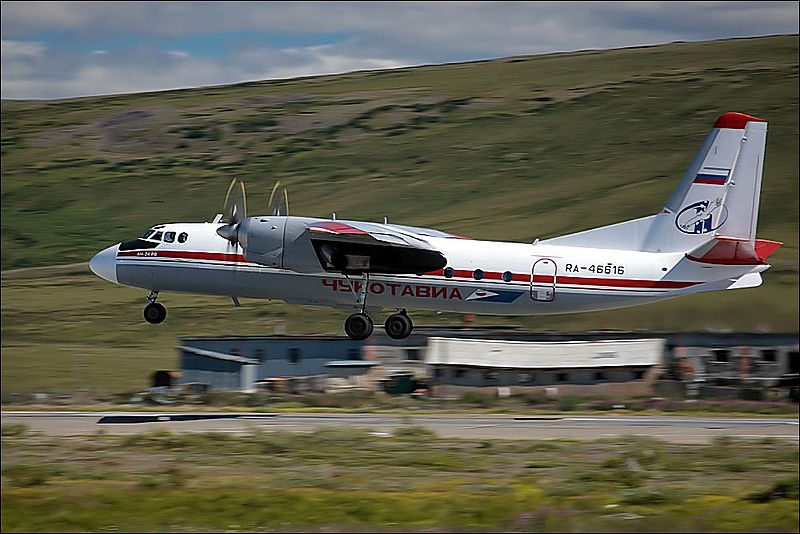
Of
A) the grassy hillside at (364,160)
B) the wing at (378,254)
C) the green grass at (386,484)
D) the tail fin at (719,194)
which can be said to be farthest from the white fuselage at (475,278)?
the grassy hillside at (364,160)

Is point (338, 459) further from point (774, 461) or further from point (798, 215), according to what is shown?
point (798, 215)

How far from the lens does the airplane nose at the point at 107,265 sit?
3581 cm

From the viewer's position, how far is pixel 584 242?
35.1 m

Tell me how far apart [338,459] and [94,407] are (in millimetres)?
18532

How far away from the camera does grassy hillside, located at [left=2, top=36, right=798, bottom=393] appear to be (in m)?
76.8

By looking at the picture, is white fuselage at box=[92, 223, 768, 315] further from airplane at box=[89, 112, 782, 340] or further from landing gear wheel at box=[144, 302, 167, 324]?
landing gear wheel at box=[144, 302, 167, 324]

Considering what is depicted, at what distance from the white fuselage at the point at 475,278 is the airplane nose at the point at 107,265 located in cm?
94

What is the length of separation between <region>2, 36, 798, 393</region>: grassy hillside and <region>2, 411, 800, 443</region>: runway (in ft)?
78.5

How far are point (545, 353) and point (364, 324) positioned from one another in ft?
62.1

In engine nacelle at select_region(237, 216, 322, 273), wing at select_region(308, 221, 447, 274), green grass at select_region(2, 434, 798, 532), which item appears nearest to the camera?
green grass at select_region(2, 434, 798, 532)

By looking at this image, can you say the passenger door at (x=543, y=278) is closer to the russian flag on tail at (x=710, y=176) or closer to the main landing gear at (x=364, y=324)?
the main landing gear at (x=364, y=324)

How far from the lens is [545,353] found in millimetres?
51438

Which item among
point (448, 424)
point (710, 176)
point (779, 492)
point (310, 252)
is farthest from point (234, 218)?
point (779, 492)

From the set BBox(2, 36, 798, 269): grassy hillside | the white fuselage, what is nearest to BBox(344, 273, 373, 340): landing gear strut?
the white fuselage
